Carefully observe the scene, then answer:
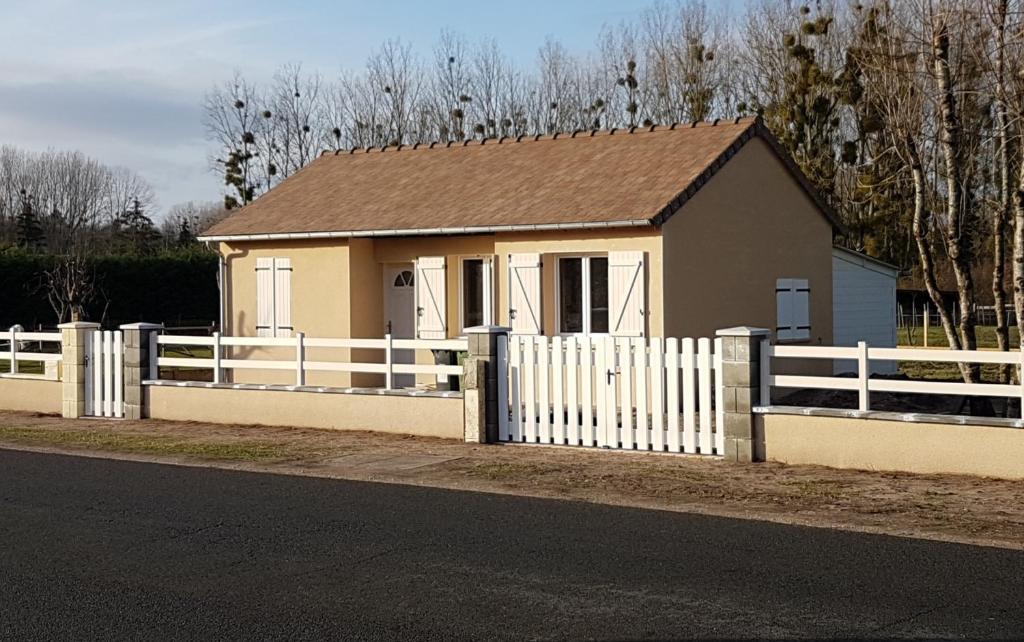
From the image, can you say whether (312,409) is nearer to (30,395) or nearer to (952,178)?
(30,395)

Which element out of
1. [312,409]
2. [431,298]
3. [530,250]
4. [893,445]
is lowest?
[893,445]

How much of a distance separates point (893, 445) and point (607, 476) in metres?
2.49

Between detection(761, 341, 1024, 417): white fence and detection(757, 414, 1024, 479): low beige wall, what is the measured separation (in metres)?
0.27

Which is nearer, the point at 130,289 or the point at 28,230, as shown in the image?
the point at 130,289

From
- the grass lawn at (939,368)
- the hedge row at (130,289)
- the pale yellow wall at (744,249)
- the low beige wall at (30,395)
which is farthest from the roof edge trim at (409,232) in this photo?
the hedge row at (130,289)

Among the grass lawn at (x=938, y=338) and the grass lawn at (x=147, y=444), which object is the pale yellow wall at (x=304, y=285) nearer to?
the grass lawn at (x=147, y=444)

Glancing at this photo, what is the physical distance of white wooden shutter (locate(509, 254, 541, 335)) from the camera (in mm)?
17703

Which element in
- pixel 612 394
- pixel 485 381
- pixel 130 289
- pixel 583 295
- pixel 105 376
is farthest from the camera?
pixel 130 289

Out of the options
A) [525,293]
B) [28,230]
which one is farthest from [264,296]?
[28,230]

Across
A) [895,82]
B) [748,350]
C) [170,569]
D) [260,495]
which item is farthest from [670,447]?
[895,82]

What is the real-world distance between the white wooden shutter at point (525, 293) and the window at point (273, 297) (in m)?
4.23

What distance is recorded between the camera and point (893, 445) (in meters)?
10.8

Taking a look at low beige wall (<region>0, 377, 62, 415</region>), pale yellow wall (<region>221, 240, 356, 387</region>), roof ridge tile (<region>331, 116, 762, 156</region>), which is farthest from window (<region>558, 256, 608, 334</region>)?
low beige wall (<region>0, 377, 62, 415</region>)

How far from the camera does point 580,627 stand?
609 cm
